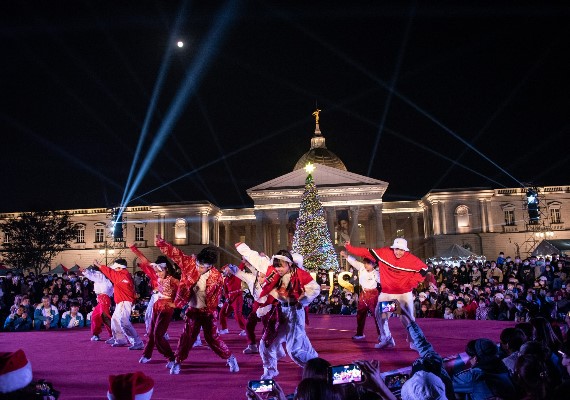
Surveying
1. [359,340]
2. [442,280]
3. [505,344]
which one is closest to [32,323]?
[359,340]

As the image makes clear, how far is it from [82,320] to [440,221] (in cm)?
4585

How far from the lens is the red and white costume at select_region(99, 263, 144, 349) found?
1056 cm

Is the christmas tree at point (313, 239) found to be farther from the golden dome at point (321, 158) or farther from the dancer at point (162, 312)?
the golden dome at point (321, 158)

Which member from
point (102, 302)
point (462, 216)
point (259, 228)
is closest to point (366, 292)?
point (102, 302)

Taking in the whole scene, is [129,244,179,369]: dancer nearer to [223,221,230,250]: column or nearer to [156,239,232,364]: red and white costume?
[156,239,232,364]: red and white costume

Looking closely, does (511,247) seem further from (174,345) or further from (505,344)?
(505,344)

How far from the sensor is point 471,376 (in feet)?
14.7

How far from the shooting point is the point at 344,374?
3.60 m

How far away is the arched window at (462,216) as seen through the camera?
5703 centimetres

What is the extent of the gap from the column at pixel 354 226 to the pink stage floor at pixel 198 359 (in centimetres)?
3752

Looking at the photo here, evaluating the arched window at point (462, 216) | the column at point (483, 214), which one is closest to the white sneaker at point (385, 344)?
the arched window at point (462, 216)

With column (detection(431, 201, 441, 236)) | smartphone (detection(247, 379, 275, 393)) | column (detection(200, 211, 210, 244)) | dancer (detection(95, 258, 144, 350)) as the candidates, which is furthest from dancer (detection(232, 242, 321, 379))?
column (detection(200, 211, 210, 244))

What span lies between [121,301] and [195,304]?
3.38m

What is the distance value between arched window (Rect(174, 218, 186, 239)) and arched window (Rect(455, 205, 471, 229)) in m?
29.2
